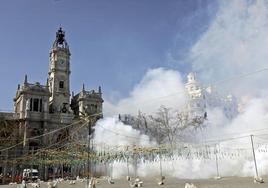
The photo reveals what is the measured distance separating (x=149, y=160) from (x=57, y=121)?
73.4 feet

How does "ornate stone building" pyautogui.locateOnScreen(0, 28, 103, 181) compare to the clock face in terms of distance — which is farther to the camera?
the clock face

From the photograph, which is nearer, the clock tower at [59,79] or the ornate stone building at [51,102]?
the ornate stone building at [51,102]

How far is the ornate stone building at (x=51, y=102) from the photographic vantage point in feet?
198

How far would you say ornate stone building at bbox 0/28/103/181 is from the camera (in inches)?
2376

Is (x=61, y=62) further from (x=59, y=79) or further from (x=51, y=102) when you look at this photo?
(x=51, y=102)

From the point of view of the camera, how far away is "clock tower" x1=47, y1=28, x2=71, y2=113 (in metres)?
67.5

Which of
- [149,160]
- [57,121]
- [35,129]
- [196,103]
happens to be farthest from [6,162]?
[196,103]

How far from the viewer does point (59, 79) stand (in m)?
68.7

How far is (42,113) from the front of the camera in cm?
6216

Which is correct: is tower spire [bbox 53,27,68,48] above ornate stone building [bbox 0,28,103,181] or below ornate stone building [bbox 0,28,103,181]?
above

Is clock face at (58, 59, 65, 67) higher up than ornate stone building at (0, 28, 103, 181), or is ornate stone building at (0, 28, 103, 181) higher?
clock face at (58, 59, 65, 67)

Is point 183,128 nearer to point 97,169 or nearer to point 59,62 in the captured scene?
point 97,169

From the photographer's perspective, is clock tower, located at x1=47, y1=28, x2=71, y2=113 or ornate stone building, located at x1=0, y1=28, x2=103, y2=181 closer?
ornate stone building, located at x1=0, y1=28, x2=103, y2=181

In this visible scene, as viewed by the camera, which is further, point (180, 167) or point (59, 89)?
point (59, 89)
